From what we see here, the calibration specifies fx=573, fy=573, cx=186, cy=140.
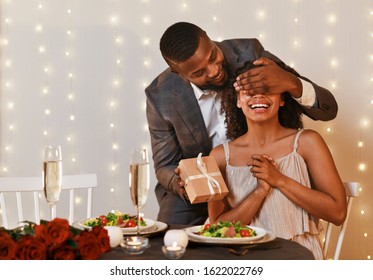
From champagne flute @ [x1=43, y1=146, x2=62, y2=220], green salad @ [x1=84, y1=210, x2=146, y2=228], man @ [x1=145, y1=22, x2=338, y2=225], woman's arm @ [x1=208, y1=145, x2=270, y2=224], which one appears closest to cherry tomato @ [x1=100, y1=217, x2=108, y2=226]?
green salad @ [x1=84, y1=210, x2=146, y2=228]

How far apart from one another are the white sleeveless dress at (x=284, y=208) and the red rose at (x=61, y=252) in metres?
0.97

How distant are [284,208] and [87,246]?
38.8 inches

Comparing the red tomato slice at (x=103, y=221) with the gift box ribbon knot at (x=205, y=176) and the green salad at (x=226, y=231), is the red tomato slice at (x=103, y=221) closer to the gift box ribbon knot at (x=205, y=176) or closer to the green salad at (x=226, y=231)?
the green salad at (x=226, y=231)

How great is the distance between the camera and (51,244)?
113 centimetres

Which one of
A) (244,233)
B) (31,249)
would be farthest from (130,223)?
(31,249)

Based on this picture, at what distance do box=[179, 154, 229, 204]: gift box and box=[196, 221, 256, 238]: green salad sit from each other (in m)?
0.46

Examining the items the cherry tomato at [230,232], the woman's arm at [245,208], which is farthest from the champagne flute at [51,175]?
the woman's arm at [245,208]

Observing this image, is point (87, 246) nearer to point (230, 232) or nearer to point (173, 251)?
point (173, 251)

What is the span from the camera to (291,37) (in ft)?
8.39

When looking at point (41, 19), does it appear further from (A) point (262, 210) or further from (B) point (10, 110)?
(A) point (262, 210)

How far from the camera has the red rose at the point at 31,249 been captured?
3.66 ft

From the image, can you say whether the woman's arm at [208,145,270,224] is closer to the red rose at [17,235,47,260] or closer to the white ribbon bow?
the white ribbon bow

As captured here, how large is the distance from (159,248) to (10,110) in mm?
1556
